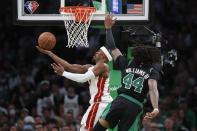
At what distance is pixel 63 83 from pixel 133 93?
717 cm

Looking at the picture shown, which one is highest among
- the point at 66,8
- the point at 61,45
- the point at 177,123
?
the point at 66,8

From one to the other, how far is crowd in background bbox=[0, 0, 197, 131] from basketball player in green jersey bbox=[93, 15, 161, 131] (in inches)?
78.5

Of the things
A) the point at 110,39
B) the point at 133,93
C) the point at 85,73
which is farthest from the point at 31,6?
the point at 133,93

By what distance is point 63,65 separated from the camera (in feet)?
35.6

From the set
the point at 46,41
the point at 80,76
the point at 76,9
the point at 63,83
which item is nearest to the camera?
the point at 80,76

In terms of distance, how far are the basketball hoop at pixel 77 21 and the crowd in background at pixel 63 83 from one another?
2.50ft

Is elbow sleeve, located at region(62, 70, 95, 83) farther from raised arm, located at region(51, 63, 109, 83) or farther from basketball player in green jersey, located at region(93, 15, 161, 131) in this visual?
basketball player in green jersey, located at region(93, 15, 161, 131)

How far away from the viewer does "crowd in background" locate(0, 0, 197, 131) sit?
47.0 feet

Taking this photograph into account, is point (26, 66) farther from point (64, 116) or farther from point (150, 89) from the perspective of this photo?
point (150, 89)

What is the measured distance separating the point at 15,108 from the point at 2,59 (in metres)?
3.44

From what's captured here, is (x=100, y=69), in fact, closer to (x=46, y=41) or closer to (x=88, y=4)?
(x=46, y=41)

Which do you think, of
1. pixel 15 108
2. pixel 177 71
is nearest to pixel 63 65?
pixel 15 108

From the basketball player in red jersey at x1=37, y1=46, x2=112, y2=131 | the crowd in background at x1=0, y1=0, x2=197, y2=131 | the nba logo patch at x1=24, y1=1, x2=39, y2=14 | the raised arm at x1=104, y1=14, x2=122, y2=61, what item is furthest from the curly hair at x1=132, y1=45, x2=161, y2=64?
the nba logo patch at x1=24, y1=1, x2=39, y2=14

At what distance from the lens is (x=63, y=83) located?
16547mm
